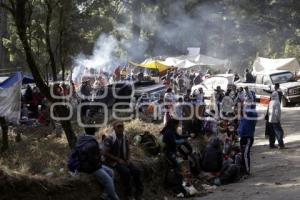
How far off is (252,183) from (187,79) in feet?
78.6

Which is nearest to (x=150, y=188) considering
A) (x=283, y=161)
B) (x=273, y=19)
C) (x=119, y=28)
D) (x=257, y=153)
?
(x=283, y=161)

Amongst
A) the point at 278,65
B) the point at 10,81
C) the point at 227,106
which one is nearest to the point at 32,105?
the point at 10,81

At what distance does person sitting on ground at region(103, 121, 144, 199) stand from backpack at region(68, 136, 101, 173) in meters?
0.89

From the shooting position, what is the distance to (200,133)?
1709 centimetres

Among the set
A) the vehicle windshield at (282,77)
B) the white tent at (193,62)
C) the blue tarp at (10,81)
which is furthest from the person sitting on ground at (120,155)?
the white tent at (193,62)

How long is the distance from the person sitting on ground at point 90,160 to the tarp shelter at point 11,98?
11.7 m

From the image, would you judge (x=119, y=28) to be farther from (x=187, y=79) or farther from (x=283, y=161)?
(x=283, y=161)

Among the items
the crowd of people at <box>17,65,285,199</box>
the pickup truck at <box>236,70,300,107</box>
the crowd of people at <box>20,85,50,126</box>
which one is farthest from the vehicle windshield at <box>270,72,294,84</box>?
the crowd of people at <box>20,85,50,126</box>

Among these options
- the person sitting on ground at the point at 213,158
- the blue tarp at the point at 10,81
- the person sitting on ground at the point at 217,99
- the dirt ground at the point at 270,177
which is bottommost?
the dirt ground at the point at 270,177

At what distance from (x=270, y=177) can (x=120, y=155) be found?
4.36 m

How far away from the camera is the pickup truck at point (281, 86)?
2620 cm

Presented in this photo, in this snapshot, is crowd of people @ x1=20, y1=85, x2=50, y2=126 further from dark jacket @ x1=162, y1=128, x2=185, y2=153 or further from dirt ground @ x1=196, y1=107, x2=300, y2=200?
dark jacket @ x1=162, y1=128, x2=185, y2=153

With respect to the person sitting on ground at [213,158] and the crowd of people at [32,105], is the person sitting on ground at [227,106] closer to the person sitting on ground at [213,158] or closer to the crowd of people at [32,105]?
the crowd of people at [32,105]

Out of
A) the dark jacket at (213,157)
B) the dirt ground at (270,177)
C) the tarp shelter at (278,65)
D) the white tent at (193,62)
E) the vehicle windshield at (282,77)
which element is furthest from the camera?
the white tent at (193,62)
